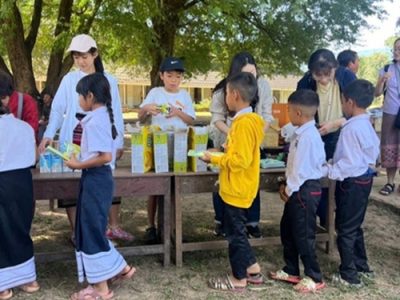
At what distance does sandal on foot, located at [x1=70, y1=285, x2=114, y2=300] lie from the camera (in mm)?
3039

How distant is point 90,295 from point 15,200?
2.56ft

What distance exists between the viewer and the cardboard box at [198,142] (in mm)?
3490

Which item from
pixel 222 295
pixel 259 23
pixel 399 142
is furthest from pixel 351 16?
pixel 222 295

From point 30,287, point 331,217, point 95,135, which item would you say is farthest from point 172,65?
point 30,287

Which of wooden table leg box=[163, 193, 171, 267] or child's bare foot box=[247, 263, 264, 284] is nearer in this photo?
child's bare foot box=[247, 263, 264, 284]

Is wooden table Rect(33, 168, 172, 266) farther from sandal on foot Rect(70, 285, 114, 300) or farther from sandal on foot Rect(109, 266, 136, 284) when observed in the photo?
sandal on foot Rect(70, 285, 114, 300)

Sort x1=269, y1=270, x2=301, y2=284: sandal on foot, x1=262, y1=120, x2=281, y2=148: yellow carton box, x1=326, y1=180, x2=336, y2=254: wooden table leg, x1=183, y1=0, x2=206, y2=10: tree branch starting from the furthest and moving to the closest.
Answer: x1=183, y1=0, x2=206, y2=10: tree branch, x1=262, y1=120, x2=281, y2=148: yellow carton box, x1=326, y1=180, x2=336, y2=254: wooden table leg, x1=269, y1=270, x2=301, y2=284: sandal on foot

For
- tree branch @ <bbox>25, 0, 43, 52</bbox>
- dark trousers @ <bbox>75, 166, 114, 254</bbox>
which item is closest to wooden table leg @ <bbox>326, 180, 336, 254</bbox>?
dark trousers @ <bbox>75, 166, 114, 254</bbox>

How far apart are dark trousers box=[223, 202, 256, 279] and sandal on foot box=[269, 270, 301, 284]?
29cm

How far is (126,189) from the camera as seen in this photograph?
11.2 feet

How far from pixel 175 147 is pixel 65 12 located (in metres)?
6.76

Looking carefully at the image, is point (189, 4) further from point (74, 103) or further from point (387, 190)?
point (74, 103)

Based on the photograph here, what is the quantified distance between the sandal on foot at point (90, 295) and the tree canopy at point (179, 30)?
366 cm

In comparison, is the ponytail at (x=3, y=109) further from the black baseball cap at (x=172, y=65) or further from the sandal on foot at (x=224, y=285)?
the sandal on foot at (x=224, y=285)
